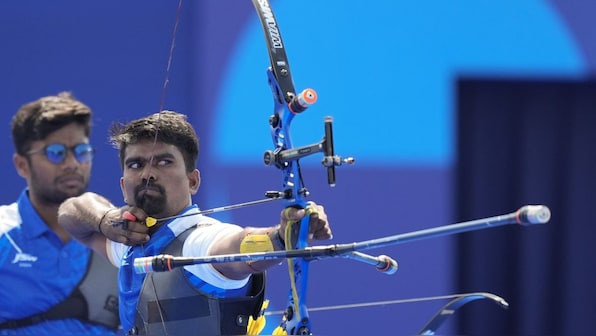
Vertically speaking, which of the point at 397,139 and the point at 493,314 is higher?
the point at 397,139

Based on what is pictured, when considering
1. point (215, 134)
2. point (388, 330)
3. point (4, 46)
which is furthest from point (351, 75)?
point (4, 46)

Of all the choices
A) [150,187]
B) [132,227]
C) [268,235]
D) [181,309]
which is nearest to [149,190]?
[150,187]

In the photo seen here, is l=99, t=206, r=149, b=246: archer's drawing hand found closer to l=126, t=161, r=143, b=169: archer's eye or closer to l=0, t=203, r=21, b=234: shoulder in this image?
l=126, t=161, r=143, b=169: archer's eye

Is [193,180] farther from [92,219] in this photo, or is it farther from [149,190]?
[92,219]

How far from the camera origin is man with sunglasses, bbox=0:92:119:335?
198 inches

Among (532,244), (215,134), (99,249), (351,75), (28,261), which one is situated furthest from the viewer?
(532,244)

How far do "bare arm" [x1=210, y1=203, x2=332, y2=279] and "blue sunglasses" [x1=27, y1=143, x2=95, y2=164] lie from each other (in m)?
1.80

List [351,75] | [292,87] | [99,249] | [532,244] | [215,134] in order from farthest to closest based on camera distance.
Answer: [532,244], [351,75], [215,134], [99,249], [292,87]

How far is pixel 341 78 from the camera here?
19.3 ft

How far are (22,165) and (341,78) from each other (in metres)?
1.58

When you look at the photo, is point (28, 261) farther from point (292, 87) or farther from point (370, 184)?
point (292, 87)

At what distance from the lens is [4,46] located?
18.9 ft

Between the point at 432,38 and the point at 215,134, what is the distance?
131cm

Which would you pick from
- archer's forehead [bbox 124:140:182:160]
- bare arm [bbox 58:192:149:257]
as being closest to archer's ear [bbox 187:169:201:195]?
archer's forehead [bbox 124:140:182:160]
